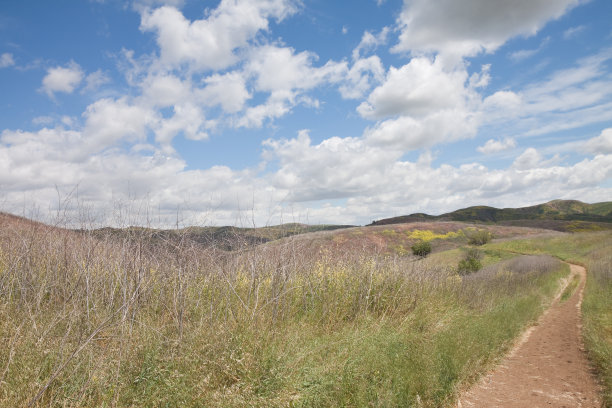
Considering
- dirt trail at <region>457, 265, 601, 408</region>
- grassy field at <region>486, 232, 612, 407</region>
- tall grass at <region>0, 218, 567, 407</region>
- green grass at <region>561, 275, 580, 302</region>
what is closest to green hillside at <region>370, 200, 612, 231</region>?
grassy field at <region>486, 232, 612, 407</region>

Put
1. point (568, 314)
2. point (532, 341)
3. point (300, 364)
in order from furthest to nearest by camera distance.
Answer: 1. point (568, 314)
2. point (532, 341)
3. point (300, 364)

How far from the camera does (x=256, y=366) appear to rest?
496cm

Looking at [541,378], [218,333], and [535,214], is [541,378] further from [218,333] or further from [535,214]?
[535,214]

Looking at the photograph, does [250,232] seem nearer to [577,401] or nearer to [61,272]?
[61,272]

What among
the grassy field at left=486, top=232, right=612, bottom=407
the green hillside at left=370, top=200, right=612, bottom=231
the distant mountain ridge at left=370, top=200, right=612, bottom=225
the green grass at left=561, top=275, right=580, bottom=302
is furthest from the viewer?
the distant mountain ridge at left=370, top=200, right=612, bottom=225

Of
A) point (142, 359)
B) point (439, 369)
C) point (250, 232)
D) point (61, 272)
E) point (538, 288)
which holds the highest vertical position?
point (250, 232)

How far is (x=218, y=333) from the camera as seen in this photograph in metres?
5.27

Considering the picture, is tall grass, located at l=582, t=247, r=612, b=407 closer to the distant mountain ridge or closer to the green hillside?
A: the green hillside

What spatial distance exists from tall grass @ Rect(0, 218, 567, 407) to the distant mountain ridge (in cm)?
10962

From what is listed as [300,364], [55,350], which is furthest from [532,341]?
[55,350]

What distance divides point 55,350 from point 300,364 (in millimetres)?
3218

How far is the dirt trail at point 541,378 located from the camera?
6.15 meters

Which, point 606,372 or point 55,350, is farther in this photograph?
point 606,372

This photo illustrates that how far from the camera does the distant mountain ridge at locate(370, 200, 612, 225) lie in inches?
4941
